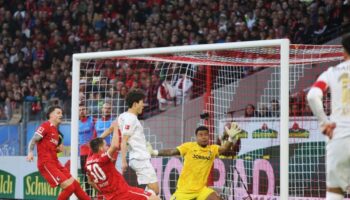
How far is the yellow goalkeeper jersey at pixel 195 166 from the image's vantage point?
11297mm

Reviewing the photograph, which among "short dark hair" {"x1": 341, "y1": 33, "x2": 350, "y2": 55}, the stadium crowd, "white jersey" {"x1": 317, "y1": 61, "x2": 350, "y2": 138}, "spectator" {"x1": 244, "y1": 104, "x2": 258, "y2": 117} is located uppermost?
the stadium crowd

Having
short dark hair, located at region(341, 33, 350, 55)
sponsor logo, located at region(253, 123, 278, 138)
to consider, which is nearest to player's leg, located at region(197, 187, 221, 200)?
sponsor logo, located at region(253, 123, 278, 138)

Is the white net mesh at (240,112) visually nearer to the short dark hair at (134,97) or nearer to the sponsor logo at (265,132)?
the sponsor logo at (265,132)

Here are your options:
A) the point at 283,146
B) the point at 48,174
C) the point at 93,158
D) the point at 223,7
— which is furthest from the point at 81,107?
the point at 223,7

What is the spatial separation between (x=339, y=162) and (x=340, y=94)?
598 millimetres

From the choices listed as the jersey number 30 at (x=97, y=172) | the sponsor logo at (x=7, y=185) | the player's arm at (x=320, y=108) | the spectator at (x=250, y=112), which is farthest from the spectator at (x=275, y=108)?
the player's arm at (x=320, y=108)

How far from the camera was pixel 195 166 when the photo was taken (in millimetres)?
11359

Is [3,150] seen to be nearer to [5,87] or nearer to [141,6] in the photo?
[5,87]

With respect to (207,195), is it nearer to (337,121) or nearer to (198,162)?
(198,162)

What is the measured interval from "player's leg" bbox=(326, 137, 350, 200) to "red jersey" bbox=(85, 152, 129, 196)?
13.2 feet

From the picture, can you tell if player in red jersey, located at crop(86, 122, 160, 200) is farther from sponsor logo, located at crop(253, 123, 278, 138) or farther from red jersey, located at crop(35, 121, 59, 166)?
sponsor logo, located at crop(253, 123, 278, 138)

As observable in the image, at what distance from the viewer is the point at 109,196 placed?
11.0m

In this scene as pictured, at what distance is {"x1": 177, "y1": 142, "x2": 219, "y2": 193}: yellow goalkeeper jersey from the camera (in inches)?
445

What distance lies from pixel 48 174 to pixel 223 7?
29.2ft
